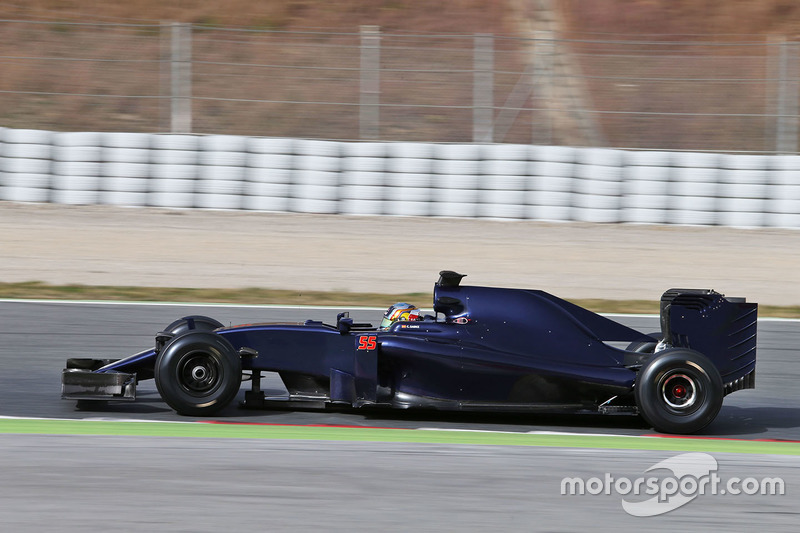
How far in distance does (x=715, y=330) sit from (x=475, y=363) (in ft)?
4.26

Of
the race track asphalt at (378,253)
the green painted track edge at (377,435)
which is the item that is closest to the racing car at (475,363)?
the green painted track edge at (377,435)

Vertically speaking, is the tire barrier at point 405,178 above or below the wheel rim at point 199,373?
above

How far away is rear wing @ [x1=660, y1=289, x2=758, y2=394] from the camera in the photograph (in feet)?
18.6

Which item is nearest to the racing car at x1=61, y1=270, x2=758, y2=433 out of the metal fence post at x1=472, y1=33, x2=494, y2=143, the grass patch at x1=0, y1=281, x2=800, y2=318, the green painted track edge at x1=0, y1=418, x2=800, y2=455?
the green painted track edge at x1=0, y1=418, x2=800, y2=455

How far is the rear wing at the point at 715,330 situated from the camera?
223 inches

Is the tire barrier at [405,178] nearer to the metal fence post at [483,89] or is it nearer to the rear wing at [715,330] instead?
the metal fence post at [483,89]

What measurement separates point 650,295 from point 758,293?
45.1 inches

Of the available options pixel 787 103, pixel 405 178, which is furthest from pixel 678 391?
pixel 787 103

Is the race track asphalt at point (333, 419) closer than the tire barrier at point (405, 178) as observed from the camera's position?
Yes

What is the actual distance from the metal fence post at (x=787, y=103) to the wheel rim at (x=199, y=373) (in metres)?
9.89

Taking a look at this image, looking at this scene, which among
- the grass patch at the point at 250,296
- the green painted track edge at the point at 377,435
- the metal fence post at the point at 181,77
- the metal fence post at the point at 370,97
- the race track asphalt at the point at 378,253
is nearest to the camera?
the green painted track edge at the point at 377,435

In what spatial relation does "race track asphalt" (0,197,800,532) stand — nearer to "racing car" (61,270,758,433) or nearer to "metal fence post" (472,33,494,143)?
"racing car" (61,270,758,433)

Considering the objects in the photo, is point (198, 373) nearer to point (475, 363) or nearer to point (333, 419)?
point (333, 419)

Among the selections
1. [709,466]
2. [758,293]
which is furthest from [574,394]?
[758,293]
